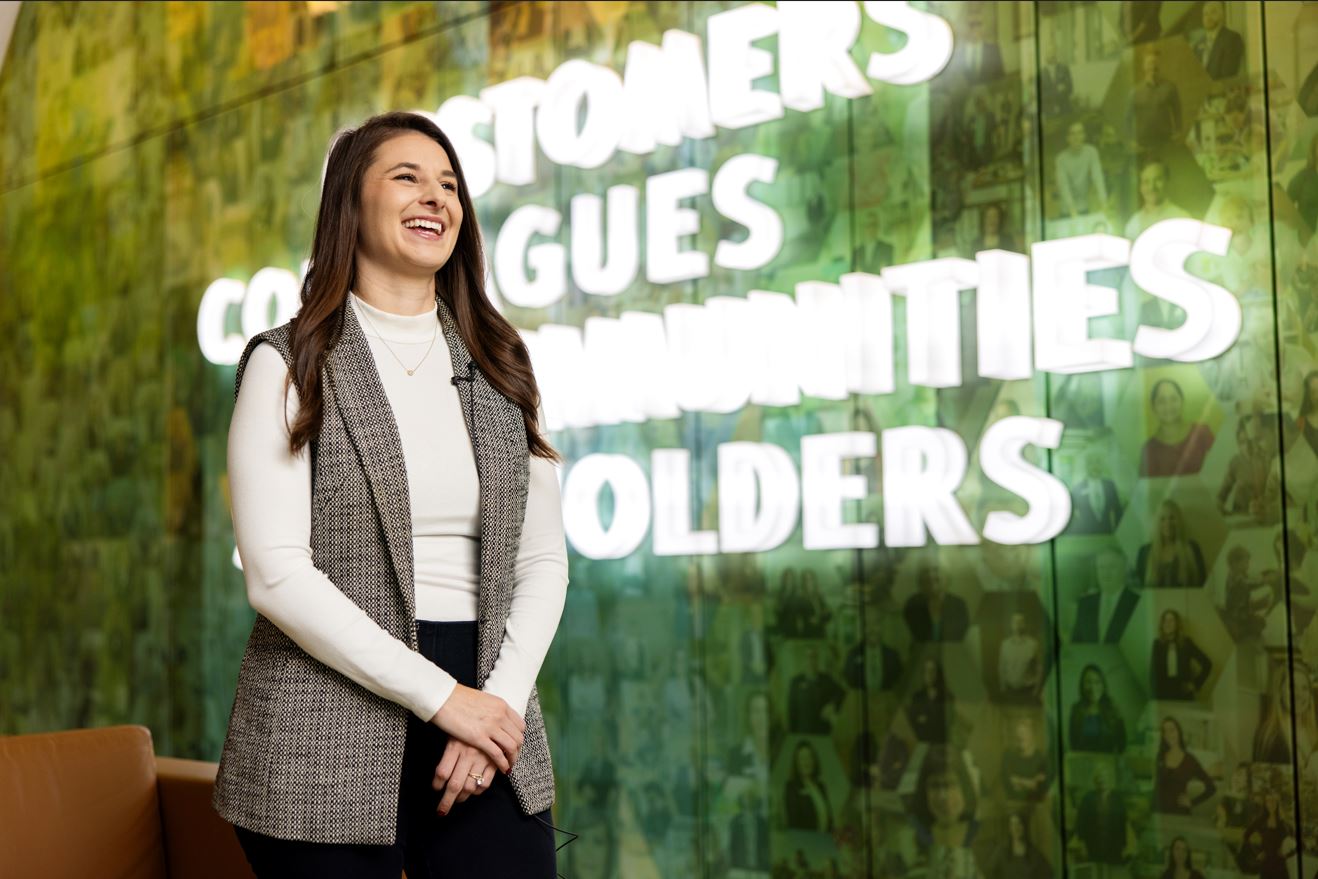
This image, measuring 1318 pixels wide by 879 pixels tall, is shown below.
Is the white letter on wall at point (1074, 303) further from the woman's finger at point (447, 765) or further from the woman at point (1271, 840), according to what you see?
the woman's finger at point (447, 765)

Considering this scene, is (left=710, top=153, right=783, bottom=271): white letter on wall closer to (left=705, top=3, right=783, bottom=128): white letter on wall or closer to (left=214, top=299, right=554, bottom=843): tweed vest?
(left=705, top=3, right=783, bottom=128): white letter on wall

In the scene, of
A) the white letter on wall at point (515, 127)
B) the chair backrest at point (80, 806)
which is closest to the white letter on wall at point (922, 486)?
the white letter on wall at point (515, 127)

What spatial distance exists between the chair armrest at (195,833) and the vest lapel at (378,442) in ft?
4.27

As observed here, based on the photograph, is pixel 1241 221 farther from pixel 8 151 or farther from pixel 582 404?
pixel 8 151

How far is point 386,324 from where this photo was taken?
1.88 meters

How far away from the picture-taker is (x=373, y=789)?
1674 mm

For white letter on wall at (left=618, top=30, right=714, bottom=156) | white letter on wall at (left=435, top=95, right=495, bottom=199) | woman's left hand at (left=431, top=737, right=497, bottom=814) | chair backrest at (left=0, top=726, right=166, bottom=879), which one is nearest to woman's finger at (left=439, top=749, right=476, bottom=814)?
woman's left hand at (left=431, top=737, right=497, bottom=814)

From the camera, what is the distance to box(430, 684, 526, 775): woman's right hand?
5.52ft

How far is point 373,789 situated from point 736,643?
2.76m

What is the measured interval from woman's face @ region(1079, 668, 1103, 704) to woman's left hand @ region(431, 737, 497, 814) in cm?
234

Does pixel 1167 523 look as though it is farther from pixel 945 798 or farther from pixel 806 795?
pixel 806 795

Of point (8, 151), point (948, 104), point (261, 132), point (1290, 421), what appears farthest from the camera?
point (8, 151)

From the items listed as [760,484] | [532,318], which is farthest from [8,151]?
[760,484]

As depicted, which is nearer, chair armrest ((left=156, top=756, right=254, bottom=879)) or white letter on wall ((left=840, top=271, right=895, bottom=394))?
chair armrest ((left=156, top=756, right=254, bottom=879))
